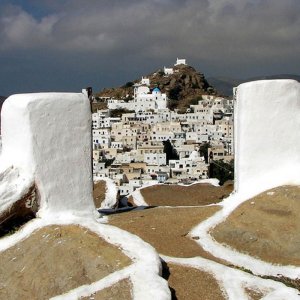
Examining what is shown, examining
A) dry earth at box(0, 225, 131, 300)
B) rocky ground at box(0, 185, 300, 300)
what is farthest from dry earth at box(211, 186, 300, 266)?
dry earth at box(0, 225, 131, 300)

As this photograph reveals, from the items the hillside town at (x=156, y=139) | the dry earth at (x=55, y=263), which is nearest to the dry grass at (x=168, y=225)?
the dry earth at (x=55, y=263)

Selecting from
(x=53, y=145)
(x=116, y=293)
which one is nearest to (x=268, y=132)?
(x=53, y=145)

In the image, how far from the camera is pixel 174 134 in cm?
8838

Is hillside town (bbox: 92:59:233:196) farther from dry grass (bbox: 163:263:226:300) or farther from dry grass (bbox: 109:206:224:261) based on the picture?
dry grass (bbox: 163:263:226:300)

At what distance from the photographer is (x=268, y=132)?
46.5 ft

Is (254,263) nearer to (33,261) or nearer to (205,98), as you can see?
(33,261)

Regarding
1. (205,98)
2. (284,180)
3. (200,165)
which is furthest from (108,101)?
(284,180)

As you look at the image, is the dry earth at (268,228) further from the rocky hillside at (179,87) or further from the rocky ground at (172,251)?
the rocky hillside at (179,87)

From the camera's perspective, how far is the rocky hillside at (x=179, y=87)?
12950cm

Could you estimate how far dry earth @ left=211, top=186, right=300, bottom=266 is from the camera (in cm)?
1151

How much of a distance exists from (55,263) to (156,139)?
259 feet

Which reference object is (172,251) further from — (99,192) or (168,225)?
(99,192)

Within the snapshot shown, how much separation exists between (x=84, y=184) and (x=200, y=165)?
50.7m

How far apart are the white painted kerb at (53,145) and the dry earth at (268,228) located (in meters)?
3.21
